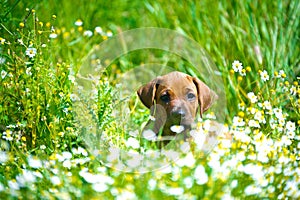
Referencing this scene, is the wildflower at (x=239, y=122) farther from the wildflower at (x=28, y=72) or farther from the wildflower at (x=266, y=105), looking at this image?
the wildflower at (x=28, y=72)

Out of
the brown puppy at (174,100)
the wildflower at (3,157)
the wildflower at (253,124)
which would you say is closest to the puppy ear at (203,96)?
the brown puppy at (174,100)

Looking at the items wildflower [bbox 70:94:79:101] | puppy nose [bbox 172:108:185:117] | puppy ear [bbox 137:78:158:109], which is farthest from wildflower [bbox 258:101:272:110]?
wildflower [bbox 70:94:79:101]

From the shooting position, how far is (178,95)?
342 cm

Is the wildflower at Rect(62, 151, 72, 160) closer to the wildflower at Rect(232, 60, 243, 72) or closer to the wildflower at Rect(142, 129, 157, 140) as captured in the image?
the wildflower at Rect(142, 129, 157, 140)

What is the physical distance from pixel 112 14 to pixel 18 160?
2633 millimetres

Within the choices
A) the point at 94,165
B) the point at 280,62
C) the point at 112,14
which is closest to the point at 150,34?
the point at 112,14

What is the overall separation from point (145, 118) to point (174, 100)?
0.56 m

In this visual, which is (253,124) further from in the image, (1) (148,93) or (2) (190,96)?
(1) (148,93)

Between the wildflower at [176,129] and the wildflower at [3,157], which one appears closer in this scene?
the wildflower at [3,157]

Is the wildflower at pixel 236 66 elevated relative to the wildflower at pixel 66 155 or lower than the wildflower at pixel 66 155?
elevated

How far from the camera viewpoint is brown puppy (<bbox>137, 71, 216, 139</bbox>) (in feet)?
11.1

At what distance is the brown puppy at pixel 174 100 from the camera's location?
339 centimetres

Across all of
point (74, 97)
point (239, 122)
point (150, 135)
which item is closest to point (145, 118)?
point (150, 135)

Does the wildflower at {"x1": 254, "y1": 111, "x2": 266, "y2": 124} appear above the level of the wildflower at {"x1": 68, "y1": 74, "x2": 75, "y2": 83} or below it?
below
